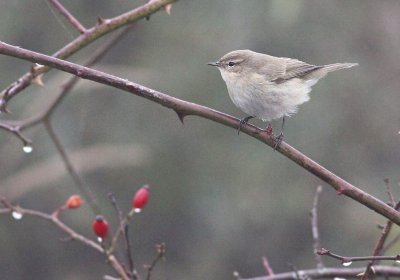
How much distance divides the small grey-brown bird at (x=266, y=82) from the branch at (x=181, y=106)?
60.6 inches

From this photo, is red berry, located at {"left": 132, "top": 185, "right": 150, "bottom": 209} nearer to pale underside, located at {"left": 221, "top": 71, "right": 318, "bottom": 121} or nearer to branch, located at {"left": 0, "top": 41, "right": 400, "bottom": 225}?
branch, located at {"left": 0, "top": 41, "right": 400, "bottom": 225}

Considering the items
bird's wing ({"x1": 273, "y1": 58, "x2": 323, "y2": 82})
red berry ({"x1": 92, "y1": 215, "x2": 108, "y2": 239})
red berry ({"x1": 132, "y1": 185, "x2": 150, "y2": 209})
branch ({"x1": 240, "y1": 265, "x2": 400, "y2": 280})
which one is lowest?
branch ({"x1": 240, "y1": 265, "x2": 400, "y2": 280})

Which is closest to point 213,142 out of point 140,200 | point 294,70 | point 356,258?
point 294,70

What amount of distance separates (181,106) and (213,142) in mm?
5213

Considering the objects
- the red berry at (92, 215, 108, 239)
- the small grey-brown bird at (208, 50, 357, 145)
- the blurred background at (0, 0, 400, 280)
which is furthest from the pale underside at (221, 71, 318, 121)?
the blurred background at (0, 0, 400, 280)

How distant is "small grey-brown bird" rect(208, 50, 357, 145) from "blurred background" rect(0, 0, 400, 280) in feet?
8.27

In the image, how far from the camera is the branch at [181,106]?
7.21ft

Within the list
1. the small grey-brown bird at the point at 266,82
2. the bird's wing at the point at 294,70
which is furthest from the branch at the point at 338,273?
the bird's wing at the point at 294,70

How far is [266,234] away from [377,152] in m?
1.54

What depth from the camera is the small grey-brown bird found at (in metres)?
4.02

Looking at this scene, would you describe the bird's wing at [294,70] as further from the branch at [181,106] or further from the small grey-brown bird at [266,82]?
the branch at [181,106]

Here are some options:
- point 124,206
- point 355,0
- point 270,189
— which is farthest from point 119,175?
point 355,0

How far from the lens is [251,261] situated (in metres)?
7.89

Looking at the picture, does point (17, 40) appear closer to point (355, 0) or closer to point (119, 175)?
point (119, 175)
